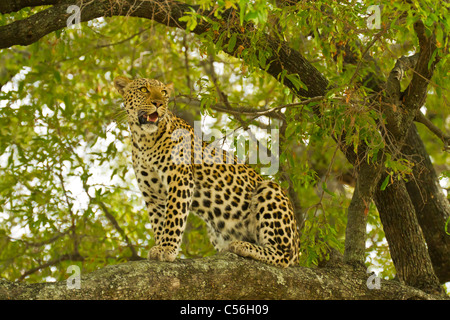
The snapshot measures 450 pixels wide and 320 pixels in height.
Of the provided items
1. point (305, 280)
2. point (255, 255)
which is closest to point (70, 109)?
point (255, 255)

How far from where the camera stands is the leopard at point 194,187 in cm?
669

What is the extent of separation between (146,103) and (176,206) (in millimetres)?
1132

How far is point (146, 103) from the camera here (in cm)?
683

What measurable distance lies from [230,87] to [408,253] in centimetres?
602

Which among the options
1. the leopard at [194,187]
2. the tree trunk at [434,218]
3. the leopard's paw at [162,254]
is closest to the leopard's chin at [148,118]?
the leopard at [194,187]

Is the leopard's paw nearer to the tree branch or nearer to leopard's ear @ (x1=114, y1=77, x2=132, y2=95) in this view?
leopard's ear @ (x1=114, y1=77, x2=132, y2=95)

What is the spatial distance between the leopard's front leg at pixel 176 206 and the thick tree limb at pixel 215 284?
2.31ft

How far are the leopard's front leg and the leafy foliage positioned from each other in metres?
0.60

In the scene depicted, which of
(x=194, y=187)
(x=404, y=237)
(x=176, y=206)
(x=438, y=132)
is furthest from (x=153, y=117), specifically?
(x=438, y=132)

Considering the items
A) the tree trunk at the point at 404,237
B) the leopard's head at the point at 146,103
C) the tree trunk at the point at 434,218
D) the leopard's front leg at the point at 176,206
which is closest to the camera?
the leopard's front leg at the point at 176,206

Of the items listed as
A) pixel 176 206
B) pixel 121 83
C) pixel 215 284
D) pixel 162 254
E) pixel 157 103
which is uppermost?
pixel 121 83

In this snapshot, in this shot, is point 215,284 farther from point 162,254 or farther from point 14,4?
point 14,4

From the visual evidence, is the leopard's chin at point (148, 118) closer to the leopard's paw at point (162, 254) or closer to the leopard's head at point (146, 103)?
the leopard's head at point (146, 103)

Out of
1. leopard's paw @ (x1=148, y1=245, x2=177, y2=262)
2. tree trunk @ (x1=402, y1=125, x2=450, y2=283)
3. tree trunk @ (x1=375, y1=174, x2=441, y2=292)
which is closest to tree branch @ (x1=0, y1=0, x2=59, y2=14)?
leopard's paw @ (x1=148, y1=245, x2=177, y2=262)
